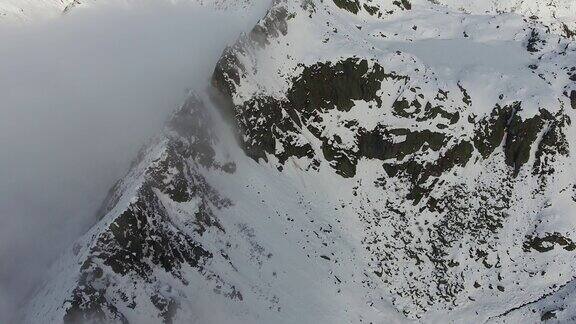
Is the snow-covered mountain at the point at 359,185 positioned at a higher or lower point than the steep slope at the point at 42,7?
higher

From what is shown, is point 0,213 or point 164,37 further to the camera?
point 164,37

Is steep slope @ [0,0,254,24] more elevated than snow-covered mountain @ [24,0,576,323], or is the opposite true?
snow-covered mountain @ [24,0,576,323]

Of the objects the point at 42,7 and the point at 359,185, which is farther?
the point at 42,7

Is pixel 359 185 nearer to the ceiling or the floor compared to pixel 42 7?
nearer to the ceiling

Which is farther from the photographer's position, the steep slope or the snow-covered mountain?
the steep slope

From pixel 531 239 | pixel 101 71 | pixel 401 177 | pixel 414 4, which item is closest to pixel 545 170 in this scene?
pixel 531 239

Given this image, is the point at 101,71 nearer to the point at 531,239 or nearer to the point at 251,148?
the point at 251,148

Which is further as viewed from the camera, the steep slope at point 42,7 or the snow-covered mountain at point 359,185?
the steep slope at point 42,7

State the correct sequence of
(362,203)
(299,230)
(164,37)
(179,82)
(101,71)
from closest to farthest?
(299,230) → (362,203) → (179,82) → (101,71) → (164,37)
